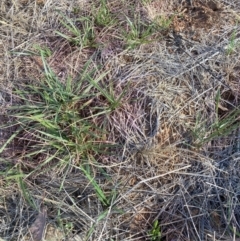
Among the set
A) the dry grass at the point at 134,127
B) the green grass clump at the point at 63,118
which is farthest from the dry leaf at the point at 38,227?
the green grass clump at the point at 63,118

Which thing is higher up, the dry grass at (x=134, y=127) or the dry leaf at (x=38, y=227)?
the dry grass at (x=134, y=127)

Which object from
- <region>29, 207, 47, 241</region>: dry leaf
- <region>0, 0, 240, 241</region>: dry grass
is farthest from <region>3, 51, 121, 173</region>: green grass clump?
<region>29, 207, 47, 241</region>: dry leaf

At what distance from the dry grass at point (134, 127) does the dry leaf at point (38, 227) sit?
0.01m

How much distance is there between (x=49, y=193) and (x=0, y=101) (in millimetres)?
452

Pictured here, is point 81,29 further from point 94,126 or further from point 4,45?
point 94,126

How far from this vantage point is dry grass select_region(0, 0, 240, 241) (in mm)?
1570

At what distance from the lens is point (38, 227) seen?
1570 millimetres

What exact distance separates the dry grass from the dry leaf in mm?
13

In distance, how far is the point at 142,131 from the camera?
169 centimetres

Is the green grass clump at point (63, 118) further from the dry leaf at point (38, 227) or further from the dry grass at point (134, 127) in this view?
the dry leaf at point (38, 227)

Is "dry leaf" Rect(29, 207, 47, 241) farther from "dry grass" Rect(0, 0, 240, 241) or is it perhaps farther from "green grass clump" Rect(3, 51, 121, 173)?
"green grass clump" Rect(3, 51, 121, 173)

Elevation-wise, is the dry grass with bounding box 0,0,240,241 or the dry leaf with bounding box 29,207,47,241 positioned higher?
the dry grass with bounding box 0,0,240,241

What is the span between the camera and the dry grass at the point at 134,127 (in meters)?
1.57

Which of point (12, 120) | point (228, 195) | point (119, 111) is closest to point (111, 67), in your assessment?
point (119, 111)
